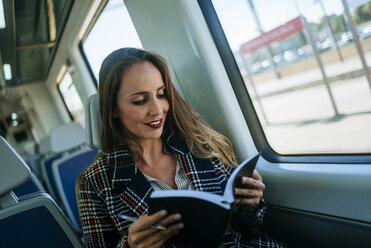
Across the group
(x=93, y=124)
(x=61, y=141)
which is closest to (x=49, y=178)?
(x=61, y=141)

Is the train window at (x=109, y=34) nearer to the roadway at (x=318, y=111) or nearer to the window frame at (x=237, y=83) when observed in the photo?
the window frame at (x=237, y=83)

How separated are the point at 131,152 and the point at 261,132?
2.31ft

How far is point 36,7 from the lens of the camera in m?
3.29

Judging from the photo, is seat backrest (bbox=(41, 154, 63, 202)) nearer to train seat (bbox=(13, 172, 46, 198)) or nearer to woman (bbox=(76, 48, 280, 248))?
train seat (bbox=(13, 172, 46, 198))

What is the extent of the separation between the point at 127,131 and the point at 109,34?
159 centimetres

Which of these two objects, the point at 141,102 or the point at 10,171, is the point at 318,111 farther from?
the point at 10,171

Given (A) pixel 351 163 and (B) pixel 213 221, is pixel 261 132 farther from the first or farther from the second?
(B) pixel 213 221

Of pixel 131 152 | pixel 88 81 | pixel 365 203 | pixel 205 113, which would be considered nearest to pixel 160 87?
pixel 131 152

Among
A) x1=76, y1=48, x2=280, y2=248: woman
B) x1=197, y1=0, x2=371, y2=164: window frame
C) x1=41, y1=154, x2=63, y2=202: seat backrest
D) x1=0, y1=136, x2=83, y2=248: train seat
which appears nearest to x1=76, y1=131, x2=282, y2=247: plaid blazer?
x1=76, y1=48, x2=280, y2=248: woman

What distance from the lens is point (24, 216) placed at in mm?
1204

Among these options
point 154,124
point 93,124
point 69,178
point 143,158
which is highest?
point 93,124

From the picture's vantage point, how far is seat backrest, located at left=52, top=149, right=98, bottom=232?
2.71m

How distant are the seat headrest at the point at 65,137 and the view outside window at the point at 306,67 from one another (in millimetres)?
2417

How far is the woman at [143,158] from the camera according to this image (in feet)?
4.00
